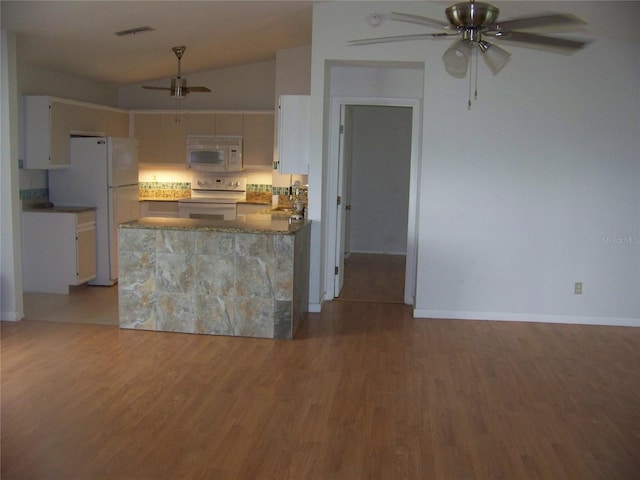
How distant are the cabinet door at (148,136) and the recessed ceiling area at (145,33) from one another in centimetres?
64

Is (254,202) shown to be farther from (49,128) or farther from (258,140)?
(49,128)

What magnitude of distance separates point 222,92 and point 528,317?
204 inches

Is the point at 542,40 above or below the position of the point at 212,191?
above

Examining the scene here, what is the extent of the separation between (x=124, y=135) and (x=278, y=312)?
176 inches

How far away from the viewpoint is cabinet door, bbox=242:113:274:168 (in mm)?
8516

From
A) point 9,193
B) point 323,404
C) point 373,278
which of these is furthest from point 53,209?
point 323,404

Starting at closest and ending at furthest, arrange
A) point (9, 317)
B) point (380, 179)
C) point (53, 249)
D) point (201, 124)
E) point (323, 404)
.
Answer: point (323, 404) < point (9, 317) < point (53, 249) < point (201, 124) < point (380, 179)

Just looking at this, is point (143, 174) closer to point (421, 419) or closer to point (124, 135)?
point (124, 135)

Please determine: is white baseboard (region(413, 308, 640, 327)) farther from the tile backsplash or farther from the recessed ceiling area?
the tile backsplash

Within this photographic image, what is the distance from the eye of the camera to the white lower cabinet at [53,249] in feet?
22.6

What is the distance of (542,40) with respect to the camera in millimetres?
3191

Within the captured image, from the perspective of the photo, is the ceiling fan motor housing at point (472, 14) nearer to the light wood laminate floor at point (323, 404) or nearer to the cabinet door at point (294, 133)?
the light wood laminate floor at point (323, 404)

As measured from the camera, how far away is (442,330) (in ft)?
18.9

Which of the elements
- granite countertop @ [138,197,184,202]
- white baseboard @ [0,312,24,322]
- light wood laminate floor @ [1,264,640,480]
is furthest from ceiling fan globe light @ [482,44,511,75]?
granite countertop @ [138,197,184,202]
